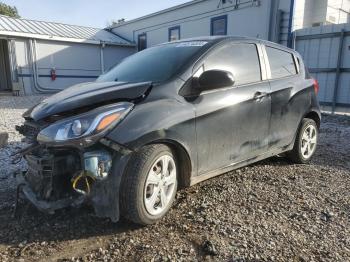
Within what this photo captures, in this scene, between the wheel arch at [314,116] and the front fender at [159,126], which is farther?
the wheel arch at [314,116]

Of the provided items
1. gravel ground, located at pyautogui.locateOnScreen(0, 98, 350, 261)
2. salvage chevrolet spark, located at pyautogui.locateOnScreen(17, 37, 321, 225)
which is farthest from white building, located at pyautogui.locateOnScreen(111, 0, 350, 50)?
gravel ground, located at pyautogui.locateOnScreen(0, 98, 350, 261)

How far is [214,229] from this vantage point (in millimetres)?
3109

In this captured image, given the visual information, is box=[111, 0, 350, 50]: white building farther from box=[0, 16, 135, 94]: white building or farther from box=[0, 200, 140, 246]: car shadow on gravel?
box=[0, 200, 140, 246]: car shadow on gravel

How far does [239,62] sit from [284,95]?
906mm

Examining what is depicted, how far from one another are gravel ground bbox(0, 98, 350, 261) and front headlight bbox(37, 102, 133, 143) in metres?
0.85

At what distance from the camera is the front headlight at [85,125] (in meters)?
2.76

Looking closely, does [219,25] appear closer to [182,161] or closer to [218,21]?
[218,21]

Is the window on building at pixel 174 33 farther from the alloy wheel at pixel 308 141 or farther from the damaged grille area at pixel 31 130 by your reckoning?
the damaged grille area at pixel 31 130

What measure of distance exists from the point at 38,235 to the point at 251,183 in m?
2.47

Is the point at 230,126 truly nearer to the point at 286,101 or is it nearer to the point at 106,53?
the point at 286,101

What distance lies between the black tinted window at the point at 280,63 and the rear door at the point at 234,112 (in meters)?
0.30

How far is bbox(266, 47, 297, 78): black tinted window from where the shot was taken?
4543mm

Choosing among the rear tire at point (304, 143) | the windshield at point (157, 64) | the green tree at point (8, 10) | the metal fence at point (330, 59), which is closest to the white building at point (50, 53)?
the metal fence at point (330, 59)

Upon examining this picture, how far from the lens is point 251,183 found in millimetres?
4227
